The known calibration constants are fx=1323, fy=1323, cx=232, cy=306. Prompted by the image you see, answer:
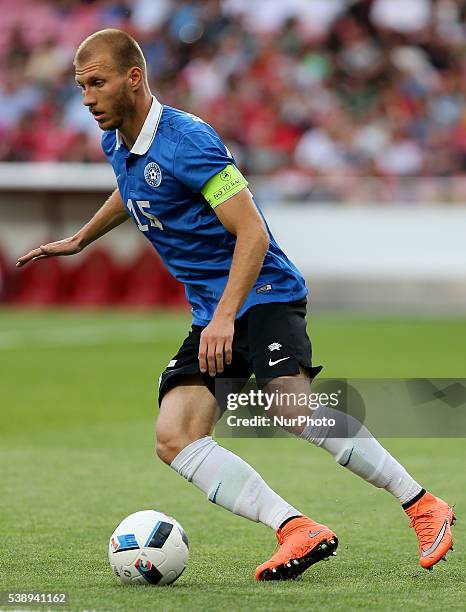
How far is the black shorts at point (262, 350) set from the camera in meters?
5.02

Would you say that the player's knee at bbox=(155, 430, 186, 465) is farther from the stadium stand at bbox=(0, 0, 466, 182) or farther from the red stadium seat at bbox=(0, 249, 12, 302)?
the red stadium seat at bbox=(0, 249, 12, 302)

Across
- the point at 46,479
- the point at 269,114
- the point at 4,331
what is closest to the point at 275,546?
the point at 46,479

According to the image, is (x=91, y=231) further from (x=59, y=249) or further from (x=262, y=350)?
(x=262, y=350)

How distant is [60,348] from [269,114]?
28.0 ft

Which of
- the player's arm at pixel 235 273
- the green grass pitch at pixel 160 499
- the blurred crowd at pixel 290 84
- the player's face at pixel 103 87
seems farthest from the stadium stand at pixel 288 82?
the player's arm at pixel 235 273

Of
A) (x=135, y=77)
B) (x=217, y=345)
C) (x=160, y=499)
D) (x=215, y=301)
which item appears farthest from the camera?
(x=160, y=499)

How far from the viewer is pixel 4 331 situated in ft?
56.5

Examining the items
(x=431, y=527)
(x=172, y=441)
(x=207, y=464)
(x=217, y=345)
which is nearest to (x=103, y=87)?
(x=217, y=345)

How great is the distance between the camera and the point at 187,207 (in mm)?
5082

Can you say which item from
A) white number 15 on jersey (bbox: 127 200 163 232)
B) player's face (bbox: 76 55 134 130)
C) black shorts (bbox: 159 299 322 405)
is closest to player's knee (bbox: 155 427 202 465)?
black shorts (bbox: 159 299 322 405)

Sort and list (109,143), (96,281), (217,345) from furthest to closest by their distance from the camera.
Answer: (96,281) < (109,143) < (217,345)

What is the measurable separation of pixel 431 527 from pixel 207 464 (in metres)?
0.91

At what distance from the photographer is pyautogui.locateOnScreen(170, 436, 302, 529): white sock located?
5.04m

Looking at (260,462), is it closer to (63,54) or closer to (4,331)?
(4,331)
